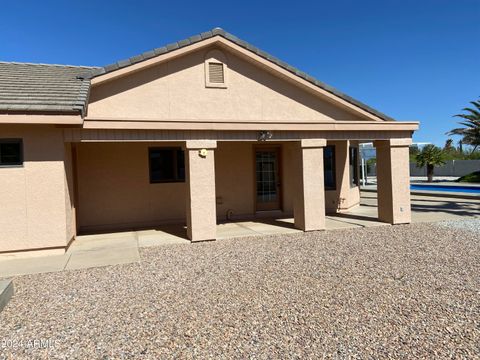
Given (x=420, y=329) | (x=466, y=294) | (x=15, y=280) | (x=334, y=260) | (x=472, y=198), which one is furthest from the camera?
(x=472, y=198)

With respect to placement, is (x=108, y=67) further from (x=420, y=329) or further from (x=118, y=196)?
(x=420, y=329)

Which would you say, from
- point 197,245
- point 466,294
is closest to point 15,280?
point 197,245

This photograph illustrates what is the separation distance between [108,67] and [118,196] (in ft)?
13.4

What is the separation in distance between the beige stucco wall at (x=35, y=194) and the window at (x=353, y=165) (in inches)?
444

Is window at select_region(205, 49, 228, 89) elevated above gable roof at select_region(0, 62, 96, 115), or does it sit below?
above

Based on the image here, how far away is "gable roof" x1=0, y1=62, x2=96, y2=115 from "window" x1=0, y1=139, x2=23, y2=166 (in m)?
0.88

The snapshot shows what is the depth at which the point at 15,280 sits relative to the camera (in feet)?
20.7

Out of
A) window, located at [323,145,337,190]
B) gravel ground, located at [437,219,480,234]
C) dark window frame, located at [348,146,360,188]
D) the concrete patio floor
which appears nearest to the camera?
the concrete patio floor

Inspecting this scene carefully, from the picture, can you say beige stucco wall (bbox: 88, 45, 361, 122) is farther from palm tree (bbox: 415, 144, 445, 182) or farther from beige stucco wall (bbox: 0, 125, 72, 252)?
palm tree (bbox: 415, 144, 445, 182)

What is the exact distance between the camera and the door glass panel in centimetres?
1311

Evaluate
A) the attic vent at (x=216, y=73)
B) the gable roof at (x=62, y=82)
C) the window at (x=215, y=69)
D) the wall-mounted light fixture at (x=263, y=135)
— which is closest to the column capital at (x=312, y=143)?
the wall-mounted light fixture at (x=263, y=135)

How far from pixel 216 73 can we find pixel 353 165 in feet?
25.8

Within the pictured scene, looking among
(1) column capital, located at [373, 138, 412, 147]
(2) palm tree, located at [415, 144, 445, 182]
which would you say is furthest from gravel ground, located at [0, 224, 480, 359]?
(2) palm tree, located at [415, 144, 445, 182]

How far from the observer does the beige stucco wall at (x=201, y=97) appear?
10117mm
